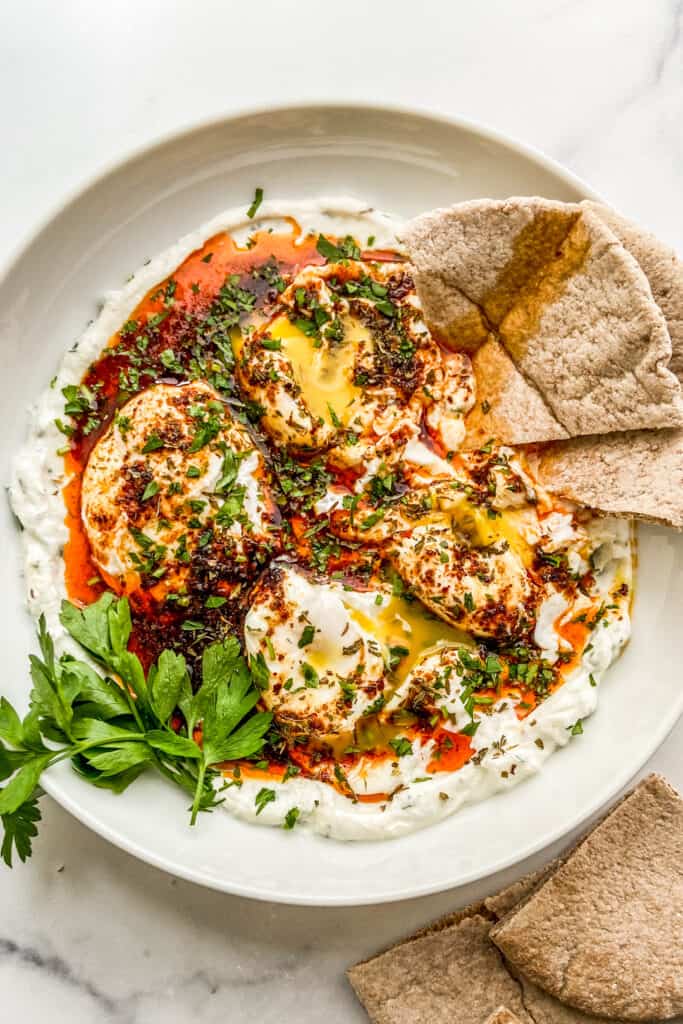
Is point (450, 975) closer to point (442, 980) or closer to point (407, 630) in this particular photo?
point (442, 980)

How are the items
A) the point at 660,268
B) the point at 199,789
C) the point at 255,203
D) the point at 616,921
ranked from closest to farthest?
the point at 199,789
the point at 660,268
the point at 616,921
the point at 255,203

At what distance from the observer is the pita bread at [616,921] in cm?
445

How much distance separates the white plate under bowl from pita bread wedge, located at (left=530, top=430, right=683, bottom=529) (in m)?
0.46

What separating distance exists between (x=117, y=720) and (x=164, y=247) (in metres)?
2.32

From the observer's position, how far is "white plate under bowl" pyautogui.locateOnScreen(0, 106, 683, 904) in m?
4.42

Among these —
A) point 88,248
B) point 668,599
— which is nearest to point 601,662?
point 668,599

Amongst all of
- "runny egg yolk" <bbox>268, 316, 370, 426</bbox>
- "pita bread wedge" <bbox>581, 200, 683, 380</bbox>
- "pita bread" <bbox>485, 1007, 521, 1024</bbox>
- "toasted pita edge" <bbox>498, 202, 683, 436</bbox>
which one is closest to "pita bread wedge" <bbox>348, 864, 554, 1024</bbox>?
"pita bread" <bbox>485, 1007, 521, 1024</bbox>

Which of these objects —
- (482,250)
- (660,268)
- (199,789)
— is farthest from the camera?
(482,250)

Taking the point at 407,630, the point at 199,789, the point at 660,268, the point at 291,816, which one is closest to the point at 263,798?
the point at 291,816

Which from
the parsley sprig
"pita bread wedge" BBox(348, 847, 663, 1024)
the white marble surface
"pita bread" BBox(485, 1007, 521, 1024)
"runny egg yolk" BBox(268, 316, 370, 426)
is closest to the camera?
the parsley sprig

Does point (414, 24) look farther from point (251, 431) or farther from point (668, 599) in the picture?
point (668, 599)

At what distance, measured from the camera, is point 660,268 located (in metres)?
4.27

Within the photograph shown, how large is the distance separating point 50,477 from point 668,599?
3.03 metres

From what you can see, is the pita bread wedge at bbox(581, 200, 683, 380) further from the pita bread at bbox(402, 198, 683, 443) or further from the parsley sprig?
the parsley sprig
